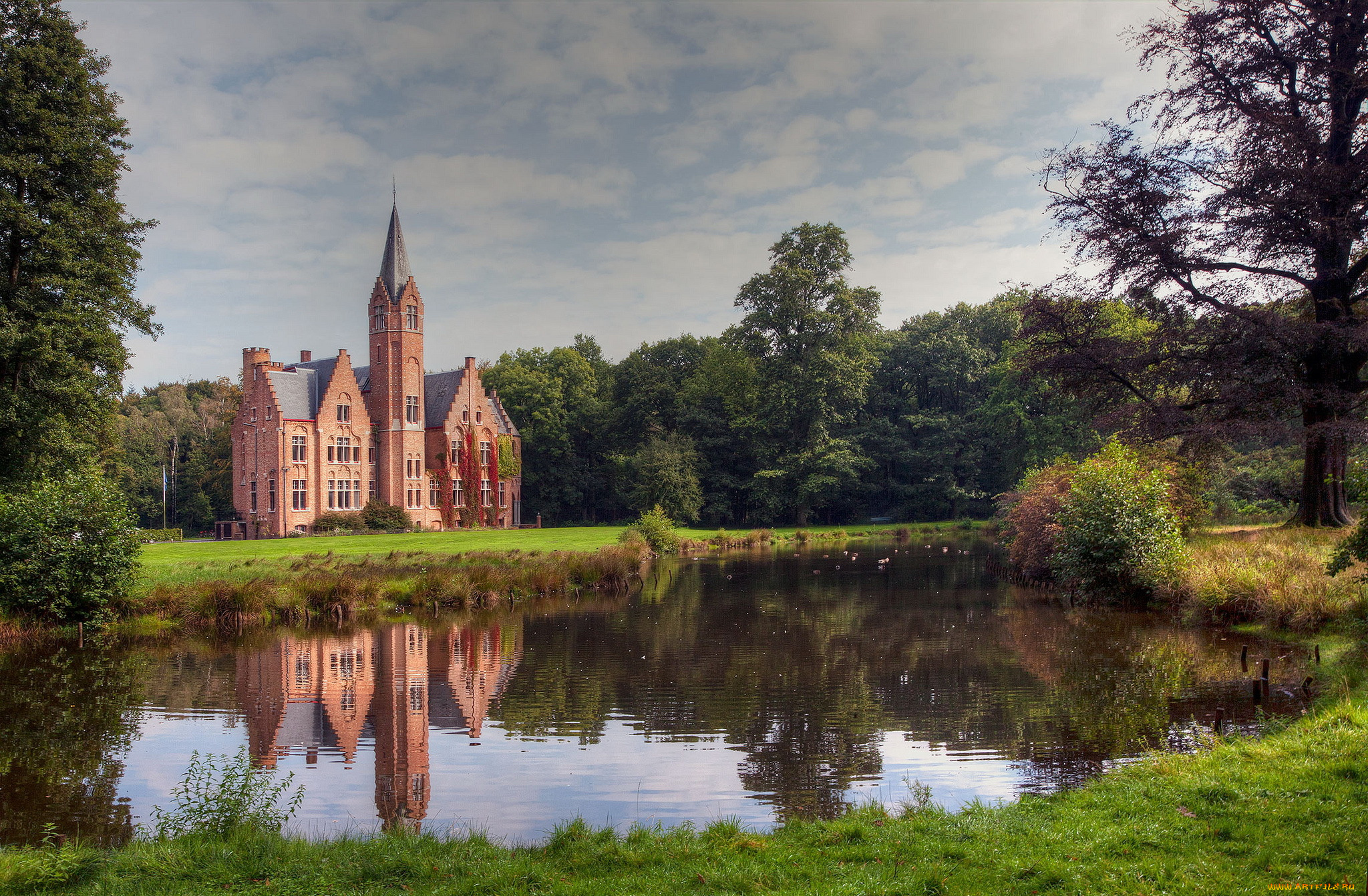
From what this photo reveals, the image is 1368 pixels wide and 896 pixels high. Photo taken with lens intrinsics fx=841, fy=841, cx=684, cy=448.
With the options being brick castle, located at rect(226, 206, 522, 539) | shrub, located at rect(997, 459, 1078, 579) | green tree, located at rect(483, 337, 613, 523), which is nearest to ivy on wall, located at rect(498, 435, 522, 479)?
brick castle, located at rect(226, 206, 522, 539)

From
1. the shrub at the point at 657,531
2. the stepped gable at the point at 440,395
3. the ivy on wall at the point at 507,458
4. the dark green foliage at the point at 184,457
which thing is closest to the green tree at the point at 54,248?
the shrub at the point at 657,531

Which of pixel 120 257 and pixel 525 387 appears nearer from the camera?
pixel 120 257

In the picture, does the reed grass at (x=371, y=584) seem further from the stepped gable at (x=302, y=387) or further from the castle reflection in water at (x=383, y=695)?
the stepped gable at (x=302, y=387)

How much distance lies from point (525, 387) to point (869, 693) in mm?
59381

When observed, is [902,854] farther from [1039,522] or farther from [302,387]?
[302,387]

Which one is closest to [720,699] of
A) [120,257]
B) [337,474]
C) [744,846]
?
[744,846]

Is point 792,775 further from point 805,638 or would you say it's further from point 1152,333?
point 1152,333

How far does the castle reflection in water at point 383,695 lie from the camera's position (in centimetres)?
1006

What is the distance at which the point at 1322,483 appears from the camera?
816 inches

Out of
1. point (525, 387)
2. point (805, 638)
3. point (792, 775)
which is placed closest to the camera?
point (792, 775)

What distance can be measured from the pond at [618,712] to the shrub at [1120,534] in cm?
98

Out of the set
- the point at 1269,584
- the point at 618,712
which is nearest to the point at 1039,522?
the point at 1269,584

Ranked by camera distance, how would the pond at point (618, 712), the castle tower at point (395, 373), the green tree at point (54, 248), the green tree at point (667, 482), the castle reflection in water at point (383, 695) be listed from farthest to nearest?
the green tree at point (667, 482), the castle tower at point (395, 373), the green tree at point (54, 248), the castle reflection in water at point (383, 695), the pond at point (618, 712)

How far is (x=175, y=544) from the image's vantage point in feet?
126
